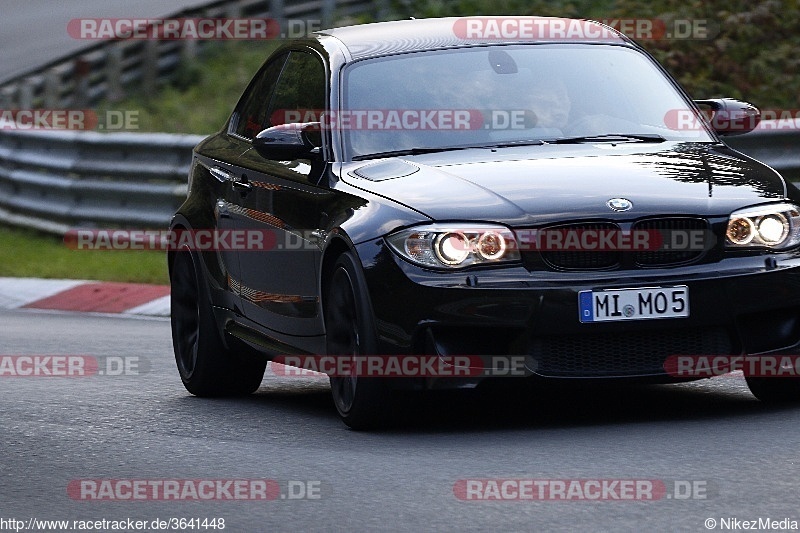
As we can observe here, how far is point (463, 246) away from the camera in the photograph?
23.7ft

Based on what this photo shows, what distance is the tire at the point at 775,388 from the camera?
25.6 feet

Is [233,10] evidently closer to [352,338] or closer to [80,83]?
[80,83]

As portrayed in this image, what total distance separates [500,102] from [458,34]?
61 cm

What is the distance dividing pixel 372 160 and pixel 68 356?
365 centimetres

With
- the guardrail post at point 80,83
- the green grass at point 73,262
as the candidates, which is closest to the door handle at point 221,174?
the green grass at point 73,262

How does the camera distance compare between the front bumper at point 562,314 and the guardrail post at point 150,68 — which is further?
the guardrail post at point 150,68

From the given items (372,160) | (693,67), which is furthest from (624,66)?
(693,67)

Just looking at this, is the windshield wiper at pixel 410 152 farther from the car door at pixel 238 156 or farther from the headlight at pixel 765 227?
the headlight at pixel 765 227

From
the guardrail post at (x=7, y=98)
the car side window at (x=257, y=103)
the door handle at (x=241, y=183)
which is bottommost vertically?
the guardrail post at (x=7, y=98)

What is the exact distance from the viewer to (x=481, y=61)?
8.53 metres

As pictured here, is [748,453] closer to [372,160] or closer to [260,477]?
[260,477]

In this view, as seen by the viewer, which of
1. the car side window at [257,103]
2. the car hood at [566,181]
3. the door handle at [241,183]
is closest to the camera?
the car hood at [566,181]

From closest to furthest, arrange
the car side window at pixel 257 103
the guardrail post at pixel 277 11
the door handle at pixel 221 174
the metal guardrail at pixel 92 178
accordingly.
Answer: the door handle at pixel 221 174
the car side window at pixel 257 103
the metal guardrail at pixel 92 178
the guardrail post at pixel 277 11

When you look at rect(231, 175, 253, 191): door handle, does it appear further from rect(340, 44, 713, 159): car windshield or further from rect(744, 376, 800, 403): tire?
rect(744, 376, 800, 403): tire
